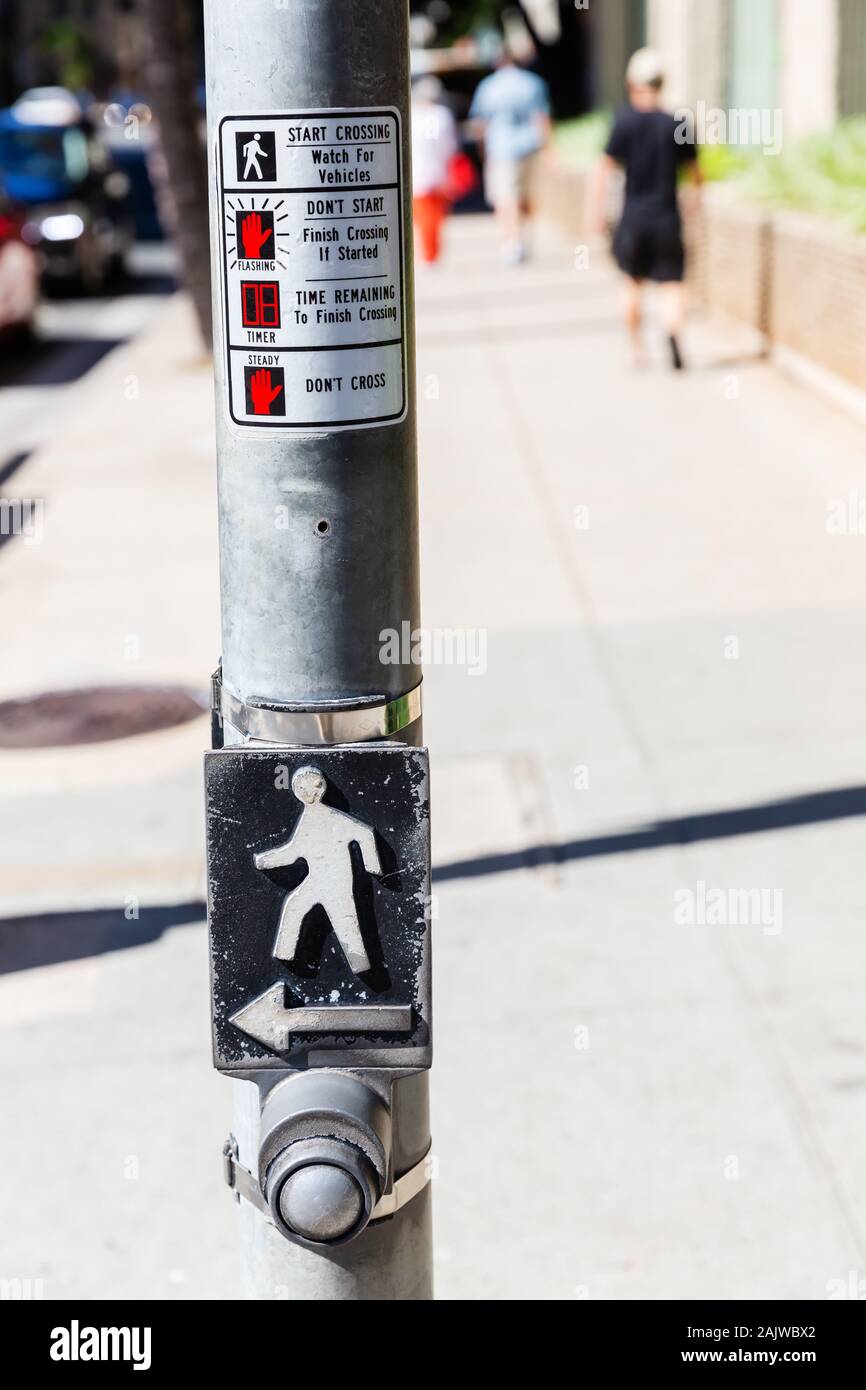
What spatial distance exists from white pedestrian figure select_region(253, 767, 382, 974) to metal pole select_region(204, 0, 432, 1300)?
0.09 metres

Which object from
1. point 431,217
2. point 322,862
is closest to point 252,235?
point 322,862

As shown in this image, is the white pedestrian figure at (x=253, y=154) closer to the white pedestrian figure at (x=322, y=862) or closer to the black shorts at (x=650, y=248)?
the white pedestrian figure at (x=322, y=862)

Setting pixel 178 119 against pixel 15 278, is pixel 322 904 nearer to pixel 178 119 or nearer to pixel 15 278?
pixel 178 119

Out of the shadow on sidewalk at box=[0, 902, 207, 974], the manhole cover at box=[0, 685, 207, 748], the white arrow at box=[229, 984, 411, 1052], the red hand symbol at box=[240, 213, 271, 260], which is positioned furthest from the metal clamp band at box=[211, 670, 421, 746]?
the manhole cover at box=[0, 685, 207, 748]

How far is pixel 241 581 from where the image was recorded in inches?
96.5

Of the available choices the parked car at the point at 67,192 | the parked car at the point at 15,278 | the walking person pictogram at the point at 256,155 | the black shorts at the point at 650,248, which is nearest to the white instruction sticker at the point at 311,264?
the walking person pictogram at the point at 256,155

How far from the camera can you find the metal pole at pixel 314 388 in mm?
2279

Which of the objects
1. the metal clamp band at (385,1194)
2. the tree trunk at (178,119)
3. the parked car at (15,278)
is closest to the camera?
the metal clamp band at (385,1194)

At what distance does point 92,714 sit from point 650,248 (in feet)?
27.1

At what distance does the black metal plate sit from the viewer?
7.84ft

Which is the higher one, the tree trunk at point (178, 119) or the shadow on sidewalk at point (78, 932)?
the tree trunk at point (178, 119)

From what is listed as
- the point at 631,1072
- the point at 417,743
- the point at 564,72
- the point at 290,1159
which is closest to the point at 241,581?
the point at 417,743

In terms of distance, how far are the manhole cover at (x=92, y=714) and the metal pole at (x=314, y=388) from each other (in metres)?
4.85

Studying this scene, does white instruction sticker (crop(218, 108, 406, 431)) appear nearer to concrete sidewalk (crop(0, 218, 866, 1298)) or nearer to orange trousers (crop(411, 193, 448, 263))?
concrete sidewalk (crop(0, 218, 866, 1298))
